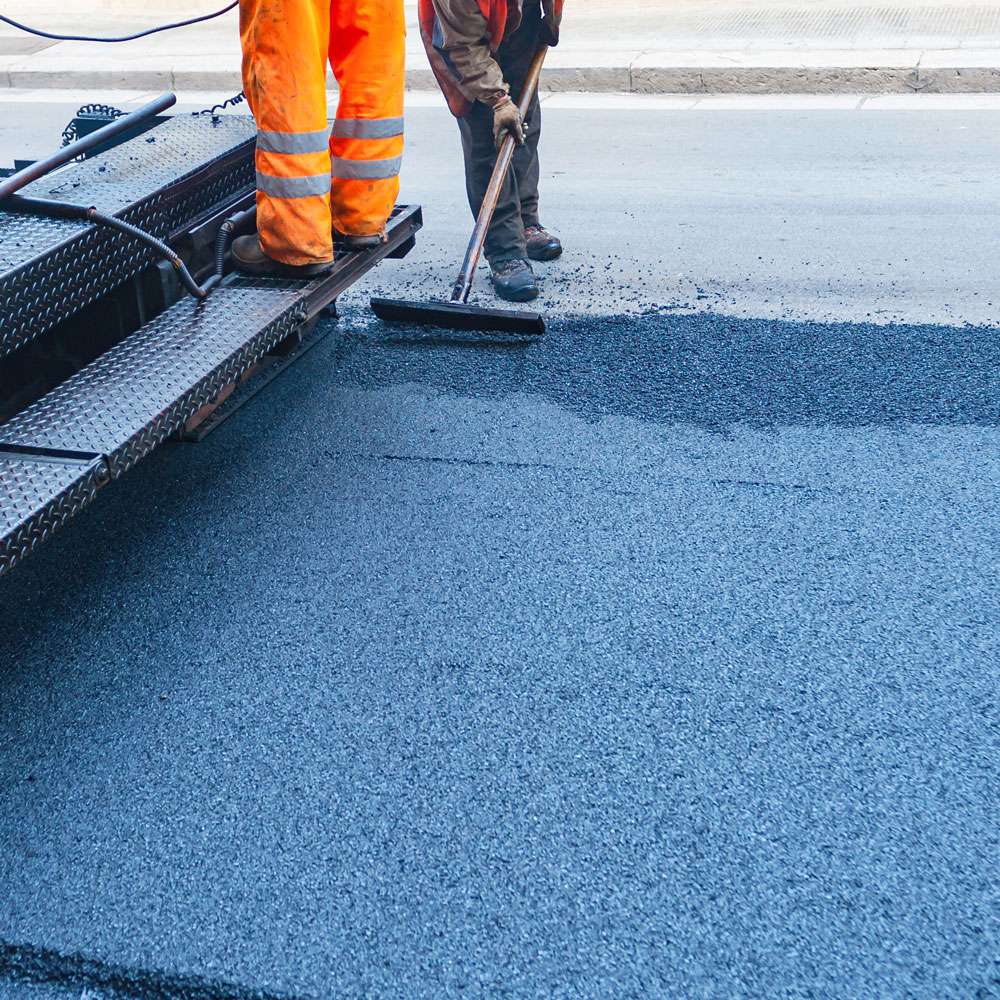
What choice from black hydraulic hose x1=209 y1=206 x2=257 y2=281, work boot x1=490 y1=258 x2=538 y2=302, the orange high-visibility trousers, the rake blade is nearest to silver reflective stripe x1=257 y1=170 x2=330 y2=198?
the orange high-visibility trousers

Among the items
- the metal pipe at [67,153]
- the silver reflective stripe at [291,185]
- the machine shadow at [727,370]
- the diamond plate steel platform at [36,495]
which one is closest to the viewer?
the diamond plate steel platform at [36,495]

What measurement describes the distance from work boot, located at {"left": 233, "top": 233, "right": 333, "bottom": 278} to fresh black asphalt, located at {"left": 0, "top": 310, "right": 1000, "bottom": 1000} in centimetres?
49

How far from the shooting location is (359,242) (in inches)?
135

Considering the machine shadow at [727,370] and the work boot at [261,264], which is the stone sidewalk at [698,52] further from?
the work boot at [261,264]

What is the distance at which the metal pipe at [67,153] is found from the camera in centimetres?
268

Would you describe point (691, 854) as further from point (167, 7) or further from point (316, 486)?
point (167, 7)

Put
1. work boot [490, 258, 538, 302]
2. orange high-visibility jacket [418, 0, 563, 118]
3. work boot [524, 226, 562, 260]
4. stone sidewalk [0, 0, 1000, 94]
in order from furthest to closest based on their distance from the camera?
1. stone sidewalk [0, 0, 1000, 94]
2. work boot [524, 226, 562, 260]
3. work boot [490, 258, 538, 302]
4. orange high-visibility jacket [418, 0, 563, 118]

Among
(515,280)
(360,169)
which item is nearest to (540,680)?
(360,169)

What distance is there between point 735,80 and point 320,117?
5806mm

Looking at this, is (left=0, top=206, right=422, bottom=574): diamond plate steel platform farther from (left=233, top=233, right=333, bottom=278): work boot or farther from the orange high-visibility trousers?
the orange high-visibility trousers

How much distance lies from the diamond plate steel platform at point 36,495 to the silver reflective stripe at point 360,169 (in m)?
1.62

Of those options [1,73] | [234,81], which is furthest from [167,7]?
[234,81]

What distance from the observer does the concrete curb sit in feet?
24.9

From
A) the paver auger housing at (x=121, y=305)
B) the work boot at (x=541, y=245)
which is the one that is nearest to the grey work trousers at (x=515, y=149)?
the work boot at (x=541, y=245)
